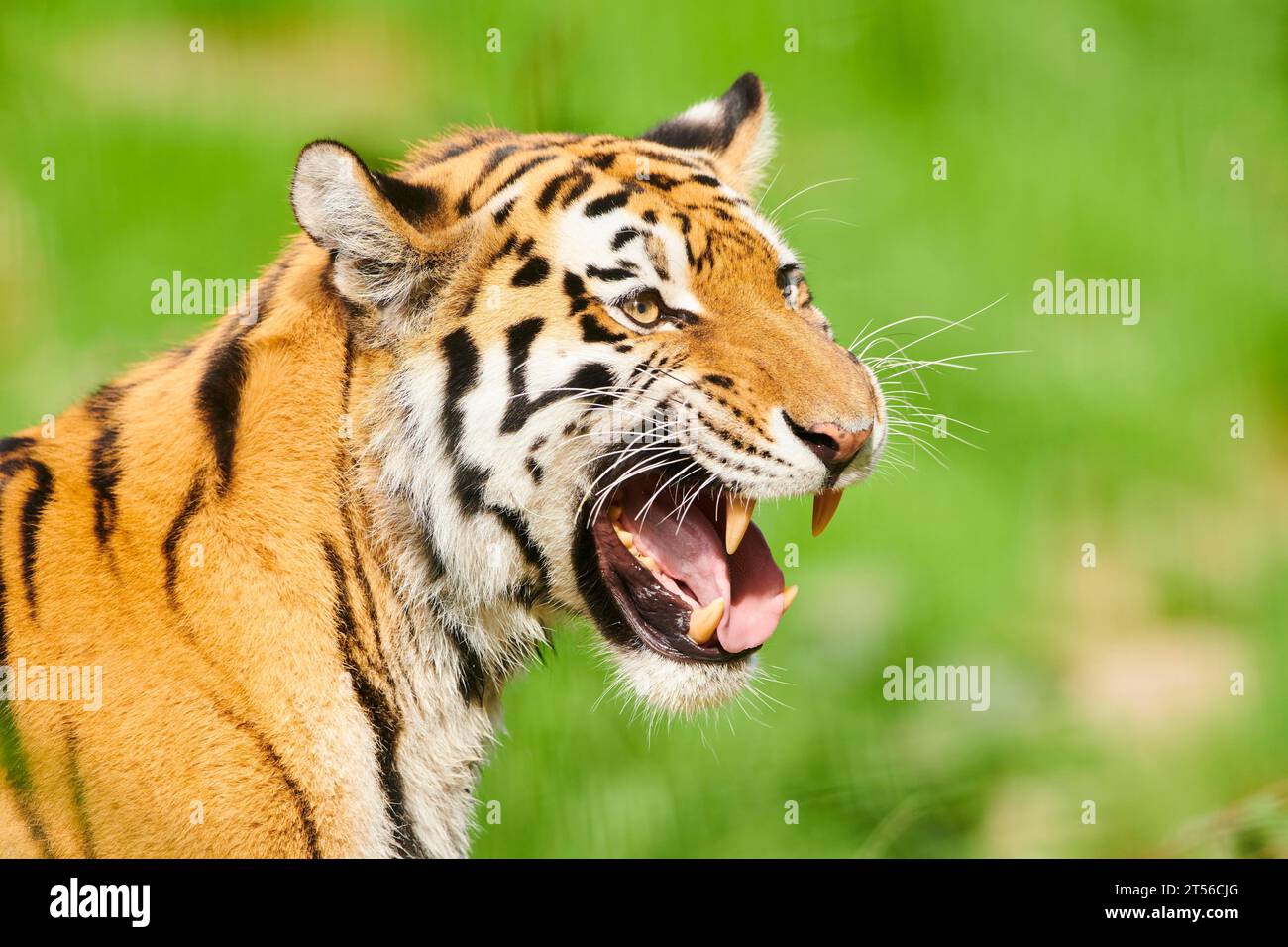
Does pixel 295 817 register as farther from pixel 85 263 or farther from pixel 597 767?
pixel 85 263

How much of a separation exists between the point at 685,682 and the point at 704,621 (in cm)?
14

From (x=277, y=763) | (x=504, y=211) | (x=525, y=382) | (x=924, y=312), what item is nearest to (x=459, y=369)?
(x=525, y=382)

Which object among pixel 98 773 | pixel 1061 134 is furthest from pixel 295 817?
pixel 1061 134

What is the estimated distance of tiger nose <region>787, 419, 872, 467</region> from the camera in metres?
2.63

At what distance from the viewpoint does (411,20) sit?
4215 millimetres

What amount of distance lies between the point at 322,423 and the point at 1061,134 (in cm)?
316

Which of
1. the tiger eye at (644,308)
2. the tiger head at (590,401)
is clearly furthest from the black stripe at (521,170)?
the tiger eye at (644,308)

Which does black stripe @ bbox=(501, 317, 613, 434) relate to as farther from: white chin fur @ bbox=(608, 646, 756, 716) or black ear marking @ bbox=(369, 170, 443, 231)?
white chin fur @ bbox=(608, 646, 756, 716)

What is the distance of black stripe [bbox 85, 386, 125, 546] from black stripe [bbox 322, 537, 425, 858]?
1.48 ft

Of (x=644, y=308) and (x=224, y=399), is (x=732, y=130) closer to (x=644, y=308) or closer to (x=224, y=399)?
(x=644, y=308)

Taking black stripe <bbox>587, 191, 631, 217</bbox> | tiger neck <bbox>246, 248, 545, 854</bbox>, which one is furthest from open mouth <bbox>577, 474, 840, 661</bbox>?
black stripe <bbox>587, 191, 631, 217</bbox>

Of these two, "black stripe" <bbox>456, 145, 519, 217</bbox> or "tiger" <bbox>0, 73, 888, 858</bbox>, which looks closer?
"tiger" <bbox>0, 73, 888, 858</bbox>

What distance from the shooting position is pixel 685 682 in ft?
9.33

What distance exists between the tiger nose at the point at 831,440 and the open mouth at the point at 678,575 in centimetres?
25
